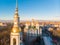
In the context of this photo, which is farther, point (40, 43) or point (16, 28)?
point (40, 43)

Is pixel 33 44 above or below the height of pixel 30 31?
below

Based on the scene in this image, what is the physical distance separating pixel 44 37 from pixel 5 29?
2.52 ft

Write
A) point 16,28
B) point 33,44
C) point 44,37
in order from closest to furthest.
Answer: point 16,28
point 33,44
point 44,37

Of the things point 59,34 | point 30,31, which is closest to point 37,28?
point 30,31

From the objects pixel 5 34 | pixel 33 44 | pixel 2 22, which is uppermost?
pixel 2 22

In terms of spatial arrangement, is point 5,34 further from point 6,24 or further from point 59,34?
point 59,34

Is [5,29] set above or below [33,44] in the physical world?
above

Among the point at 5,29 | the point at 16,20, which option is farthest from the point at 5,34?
the point at 16,20

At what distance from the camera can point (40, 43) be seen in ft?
9.95

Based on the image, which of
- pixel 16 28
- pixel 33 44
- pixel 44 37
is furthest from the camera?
pixel 44 37

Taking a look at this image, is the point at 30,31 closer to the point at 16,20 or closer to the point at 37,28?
the point at 37,28

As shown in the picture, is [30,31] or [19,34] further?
[30,31]

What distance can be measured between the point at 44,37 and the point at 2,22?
807mm

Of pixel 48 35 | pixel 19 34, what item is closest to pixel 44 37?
pixel 48 35
